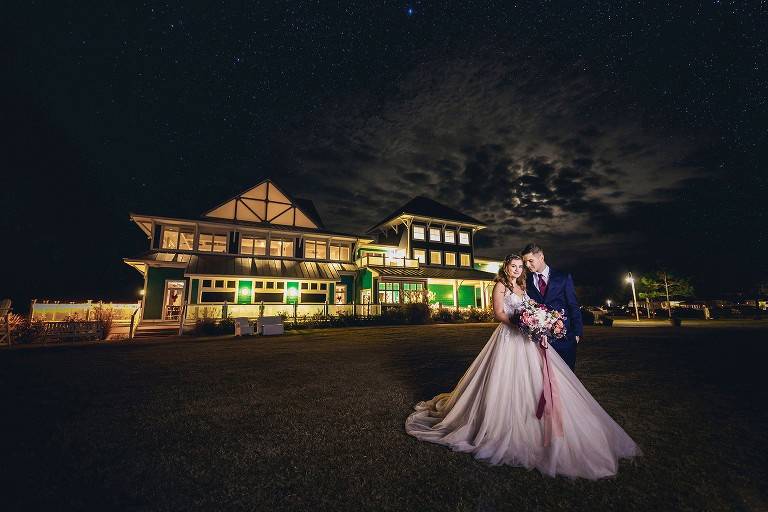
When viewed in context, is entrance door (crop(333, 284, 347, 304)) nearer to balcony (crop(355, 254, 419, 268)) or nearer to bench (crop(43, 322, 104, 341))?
balcony (crop(355, 254, 419, 268))

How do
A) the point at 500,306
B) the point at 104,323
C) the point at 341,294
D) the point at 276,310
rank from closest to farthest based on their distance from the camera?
the point at 500,306 < the point at 104,323 < the point at 276,310 < the point at 341,294

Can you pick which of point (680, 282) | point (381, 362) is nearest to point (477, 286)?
point (381, 362)

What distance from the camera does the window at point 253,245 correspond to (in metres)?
24.4

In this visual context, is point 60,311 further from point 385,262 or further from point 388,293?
point 385,262

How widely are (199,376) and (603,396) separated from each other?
8.04 m

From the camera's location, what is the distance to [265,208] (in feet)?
83.3

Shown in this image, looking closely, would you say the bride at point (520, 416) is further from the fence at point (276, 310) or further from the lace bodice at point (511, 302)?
the fence at point (276, 310)

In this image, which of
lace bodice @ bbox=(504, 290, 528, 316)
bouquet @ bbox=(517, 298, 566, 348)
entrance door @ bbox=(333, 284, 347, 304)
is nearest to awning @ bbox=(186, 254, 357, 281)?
entrance door @ bbox=(333, 284, 347, 304)

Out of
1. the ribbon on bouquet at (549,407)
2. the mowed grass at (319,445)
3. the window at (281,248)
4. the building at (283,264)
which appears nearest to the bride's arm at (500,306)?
the ribbon on bouquet at (549,407)

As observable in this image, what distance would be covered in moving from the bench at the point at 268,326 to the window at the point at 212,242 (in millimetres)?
9097

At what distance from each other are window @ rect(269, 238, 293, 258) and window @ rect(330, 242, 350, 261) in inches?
139

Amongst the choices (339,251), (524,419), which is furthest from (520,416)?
(339,251)

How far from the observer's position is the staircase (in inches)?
672

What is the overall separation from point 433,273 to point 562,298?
25.0m
